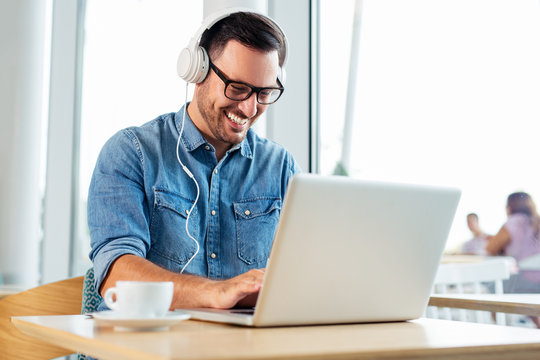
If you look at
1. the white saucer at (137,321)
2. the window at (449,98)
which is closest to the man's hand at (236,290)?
the white saucer at (137,321)

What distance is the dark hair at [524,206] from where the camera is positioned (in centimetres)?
182

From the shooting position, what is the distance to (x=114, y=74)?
3.54 metres

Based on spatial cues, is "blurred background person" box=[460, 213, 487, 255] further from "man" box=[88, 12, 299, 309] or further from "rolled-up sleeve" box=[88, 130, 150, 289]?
"rolled-up sleeve" box=[88, 130, 150, 289]

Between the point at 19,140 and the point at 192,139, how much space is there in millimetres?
2090

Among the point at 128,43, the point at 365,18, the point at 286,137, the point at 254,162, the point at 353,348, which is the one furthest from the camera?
the point at 128,43

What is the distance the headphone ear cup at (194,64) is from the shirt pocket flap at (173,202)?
12.5 inches

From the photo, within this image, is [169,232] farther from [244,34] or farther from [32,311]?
[244,34]

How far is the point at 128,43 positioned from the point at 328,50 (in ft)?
4.62

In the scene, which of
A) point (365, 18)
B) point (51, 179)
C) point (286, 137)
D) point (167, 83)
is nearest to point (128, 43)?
point (167, 83)

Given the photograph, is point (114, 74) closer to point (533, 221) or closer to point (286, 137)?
point (286, 137)

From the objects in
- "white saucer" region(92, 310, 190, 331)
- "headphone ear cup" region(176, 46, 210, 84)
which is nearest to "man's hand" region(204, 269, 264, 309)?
"white saucer" region(92, 310, 190, 331)

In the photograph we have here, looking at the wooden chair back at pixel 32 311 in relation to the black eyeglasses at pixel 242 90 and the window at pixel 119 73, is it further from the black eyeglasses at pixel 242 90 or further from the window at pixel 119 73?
the window at pixel 119 73

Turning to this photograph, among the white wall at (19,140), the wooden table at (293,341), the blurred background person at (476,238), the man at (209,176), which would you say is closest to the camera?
the wooden table at (293,341)

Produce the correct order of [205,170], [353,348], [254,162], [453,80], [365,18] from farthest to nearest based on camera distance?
1. [365,18]
2. [453,80]
3. [254,162]
4. [205,170]
5. [353,348]
